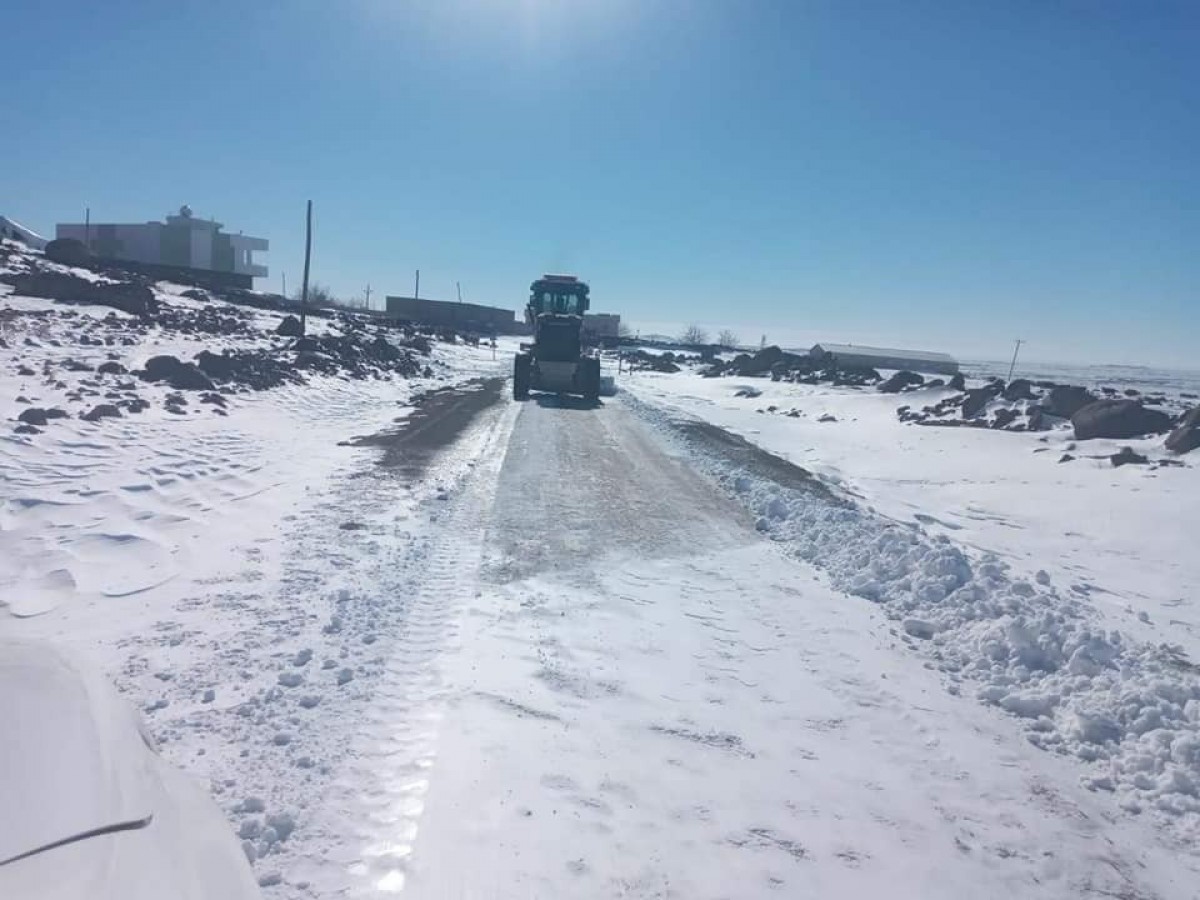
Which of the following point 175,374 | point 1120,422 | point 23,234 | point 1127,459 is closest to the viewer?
point 1127,459

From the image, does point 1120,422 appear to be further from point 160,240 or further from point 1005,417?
point 160,240

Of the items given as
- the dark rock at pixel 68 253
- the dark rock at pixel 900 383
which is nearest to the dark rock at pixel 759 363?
the dark rock at pixel 900 383

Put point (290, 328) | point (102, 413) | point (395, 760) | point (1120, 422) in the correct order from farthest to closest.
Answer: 1. point (290, 328)
2. point (1120, 422)
3. point (102, 413)
4. point (395, 760)

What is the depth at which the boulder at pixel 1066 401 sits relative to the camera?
23.4 metres

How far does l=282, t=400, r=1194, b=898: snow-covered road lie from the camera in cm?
367

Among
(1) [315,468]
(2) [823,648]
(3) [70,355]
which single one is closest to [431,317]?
(3) [70,355]

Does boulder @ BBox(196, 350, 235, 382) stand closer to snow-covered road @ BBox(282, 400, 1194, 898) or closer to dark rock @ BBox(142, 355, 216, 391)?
dark rock @ BBox(142, 355, 216, 391)

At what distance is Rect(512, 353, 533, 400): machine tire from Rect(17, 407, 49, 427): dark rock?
16148 mm

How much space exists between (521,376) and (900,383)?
55.3ft

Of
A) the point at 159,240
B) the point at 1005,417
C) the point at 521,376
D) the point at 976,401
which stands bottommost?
the point at 521,376

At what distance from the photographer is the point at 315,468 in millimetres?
12227

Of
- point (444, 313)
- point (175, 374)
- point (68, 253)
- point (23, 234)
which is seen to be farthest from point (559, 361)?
point (444, 313)

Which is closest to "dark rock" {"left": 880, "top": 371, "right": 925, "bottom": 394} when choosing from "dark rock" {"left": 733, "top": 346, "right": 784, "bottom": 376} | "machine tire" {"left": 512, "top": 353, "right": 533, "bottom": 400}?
"dark rock" {"left": 733, "top": 346, "right": 784, "bottom": 376}

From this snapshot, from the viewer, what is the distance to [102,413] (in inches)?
497
